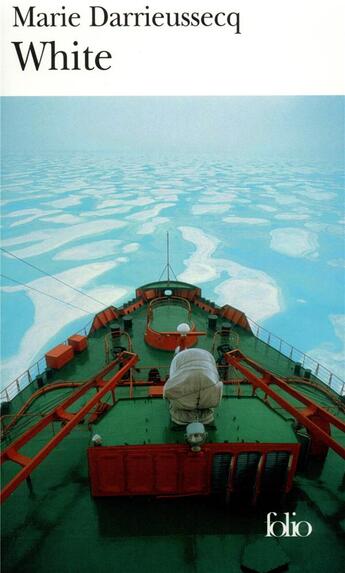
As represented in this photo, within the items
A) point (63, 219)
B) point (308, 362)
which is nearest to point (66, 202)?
point (63, 219)

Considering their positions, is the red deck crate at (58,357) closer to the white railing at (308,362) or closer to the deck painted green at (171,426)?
the deck painted green at (171,426)

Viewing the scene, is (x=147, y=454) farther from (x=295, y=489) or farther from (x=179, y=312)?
(x=179, y=312)

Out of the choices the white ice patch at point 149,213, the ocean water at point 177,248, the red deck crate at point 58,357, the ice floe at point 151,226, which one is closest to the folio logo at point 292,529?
the red deck crate at point 58,357

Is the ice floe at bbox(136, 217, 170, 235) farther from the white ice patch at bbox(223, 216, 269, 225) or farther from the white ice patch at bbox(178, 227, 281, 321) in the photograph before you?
the white ice patch at bbox(223, 216, 269, 225)

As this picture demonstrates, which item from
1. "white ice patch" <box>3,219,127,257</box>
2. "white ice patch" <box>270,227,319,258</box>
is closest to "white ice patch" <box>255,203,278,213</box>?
"white ice patch" <box>270,227,319,258</box>

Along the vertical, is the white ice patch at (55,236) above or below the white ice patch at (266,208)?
below
